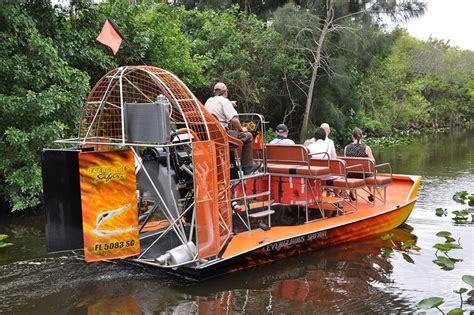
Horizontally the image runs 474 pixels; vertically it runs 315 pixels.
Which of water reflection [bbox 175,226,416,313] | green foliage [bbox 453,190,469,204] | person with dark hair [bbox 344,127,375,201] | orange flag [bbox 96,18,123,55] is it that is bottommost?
water reflection [bbox 175,226,416,313]

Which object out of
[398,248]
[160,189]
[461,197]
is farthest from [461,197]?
[160,189]

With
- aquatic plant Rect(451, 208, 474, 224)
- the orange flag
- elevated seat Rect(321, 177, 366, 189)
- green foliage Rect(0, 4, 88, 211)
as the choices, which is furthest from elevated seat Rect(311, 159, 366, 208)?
green foliage Rect(0, 4, 88, 211)

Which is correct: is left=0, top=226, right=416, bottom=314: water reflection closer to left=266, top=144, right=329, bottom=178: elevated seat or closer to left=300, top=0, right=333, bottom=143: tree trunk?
left=266, top=144, right=329, bottom=178: elevated seat

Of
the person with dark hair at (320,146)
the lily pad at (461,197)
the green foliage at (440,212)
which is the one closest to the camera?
the person with dark hair at (320,146)

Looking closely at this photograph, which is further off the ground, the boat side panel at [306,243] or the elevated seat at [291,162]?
the elevated seat at [291,162]

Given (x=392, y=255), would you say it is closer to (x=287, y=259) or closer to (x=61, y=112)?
(x=287, y=259)

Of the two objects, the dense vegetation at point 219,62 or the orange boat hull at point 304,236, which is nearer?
the orange boat hull at point 304,236

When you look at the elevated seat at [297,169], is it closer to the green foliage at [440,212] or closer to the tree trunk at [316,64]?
the green foliage at [440,212]

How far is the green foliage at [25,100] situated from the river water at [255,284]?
73.3 inches

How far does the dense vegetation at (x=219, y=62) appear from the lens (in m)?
11.9

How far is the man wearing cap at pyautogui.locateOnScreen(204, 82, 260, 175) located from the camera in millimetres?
8742

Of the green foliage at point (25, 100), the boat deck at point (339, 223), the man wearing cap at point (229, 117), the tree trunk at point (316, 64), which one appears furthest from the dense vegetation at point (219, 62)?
the boat deck at point (339, 223)

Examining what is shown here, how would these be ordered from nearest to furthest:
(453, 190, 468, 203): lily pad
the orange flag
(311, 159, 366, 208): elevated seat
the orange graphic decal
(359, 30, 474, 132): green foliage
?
the orange graphic decal, the orange flag, (311, 159, 366, 208): elevated seat, (453, 190, 468, 203): lily pad, (359, 30, 474, 132): green foliage

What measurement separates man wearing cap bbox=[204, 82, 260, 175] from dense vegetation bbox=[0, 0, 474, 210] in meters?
4.50
